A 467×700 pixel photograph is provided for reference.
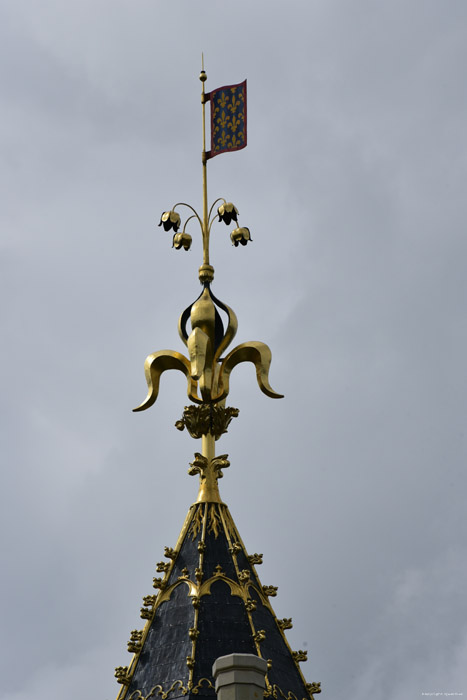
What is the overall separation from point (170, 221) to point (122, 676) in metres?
8.29

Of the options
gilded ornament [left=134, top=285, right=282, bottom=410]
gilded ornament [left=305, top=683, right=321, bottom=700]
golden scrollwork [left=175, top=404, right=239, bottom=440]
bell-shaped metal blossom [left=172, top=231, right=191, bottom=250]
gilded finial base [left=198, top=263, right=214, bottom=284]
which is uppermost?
bell-shaped metal blossom [left=172, top=231, right=191, bottom=250]

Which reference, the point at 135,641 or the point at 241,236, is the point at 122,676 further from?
the point at 241,236

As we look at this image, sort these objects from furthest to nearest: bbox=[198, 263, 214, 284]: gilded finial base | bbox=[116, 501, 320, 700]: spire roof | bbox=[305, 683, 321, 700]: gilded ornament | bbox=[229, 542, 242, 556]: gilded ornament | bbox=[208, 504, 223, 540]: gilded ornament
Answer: bbox=[198, 263, 214, 284]: gilded finial base → bbox=[208, 504, 223, 540]: gilded ornament → bbox=[229, 542, 242, 556]: gilded ornament → bbox=[305, 683, 321, 700]: gilded ornament → bbox=[116, 501, 320, 700]: spire roof

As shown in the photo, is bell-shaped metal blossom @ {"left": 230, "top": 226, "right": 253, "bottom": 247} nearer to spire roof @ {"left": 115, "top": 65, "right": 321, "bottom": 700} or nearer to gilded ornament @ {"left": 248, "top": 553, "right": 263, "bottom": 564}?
spire roof @ {"left": 115, "top": 65, "right": 321, "bottom": 700}

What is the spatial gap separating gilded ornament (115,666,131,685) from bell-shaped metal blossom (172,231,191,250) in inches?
304

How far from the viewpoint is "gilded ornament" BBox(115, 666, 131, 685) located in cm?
2208

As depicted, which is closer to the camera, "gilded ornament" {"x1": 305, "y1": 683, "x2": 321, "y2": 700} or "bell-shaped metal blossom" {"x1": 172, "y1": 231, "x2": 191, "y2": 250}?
"gilded ornament" {"x1": 305, "y1": 683, "x2": 321, "y2": 700}

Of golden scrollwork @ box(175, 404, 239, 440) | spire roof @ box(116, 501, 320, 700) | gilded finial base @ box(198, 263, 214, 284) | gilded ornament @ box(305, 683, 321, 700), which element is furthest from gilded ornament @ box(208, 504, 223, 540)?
gilded finial base @ box(198, 263, 214, 284)

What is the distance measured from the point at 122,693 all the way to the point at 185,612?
1.52 meters

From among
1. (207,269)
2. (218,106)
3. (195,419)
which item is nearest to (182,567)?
(195,419)

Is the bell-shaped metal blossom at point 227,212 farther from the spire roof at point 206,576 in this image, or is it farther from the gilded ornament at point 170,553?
the gilded ornament at point 170,553

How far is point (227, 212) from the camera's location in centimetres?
2620

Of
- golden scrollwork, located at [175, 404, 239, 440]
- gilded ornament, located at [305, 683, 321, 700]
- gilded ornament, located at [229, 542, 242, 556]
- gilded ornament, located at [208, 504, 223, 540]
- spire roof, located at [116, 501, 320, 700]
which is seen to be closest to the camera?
spire roof, located at [116, 501, 320, 700]

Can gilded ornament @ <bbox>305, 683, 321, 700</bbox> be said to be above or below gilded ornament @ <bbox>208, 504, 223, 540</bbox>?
below
